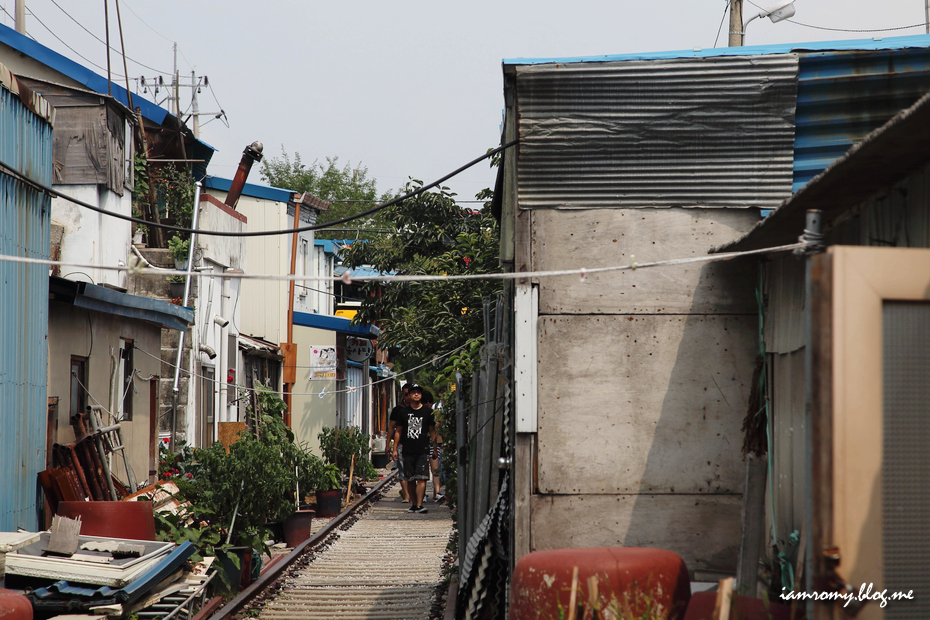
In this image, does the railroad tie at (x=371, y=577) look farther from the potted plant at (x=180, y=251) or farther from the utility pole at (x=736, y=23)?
the utility pole at (x=736, y=23)

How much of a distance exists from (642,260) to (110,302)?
6.54 meters

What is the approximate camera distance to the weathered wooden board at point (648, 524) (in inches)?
238

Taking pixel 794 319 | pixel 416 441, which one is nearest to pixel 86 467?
pixel 416 441

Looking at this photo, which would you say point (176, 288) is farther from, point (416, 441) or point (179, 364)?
point (416, 441)

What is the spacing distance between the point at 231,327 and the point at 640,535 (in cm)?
1531

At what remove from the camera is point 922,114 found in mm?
3439

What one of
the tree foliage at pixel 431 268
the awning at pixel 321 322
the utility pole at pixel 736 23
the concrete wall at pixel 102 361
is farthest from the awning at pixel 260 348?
the utility pole at pixel 736 23

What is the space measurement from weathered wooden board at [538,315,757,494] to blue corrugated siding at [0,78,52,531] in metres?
4.66

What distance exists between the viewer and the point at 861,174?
4.28m

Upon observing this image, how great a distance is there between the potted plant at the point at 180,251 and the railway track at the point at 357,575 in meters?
5.56

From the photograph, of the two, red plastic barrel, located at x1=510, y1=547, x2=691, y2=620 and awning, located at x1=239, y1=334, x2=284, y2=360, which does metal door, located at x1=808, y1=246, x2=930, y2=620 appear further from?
awning, located at x1=239, y1=334, x2=284, y2=360

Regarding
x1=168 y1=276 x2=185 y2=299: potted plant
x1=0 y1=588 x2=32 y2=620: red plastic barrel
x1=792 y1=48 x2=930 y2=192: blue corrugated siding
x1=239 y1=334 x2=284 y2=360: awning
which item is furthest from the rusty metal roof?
x1=239 y1=334 x2=284 y2=360: awning

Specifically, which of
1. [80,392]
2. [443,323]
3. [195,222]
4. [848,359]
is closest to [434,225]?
[443,323]

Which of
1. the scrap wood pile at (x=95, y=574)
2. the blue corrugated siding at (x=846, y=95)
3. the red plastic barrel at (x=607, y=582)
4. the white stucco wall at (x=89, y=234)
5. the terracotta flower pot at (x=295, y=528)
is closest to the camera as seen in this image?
the red plastic barrel at (x=607, y=582)
